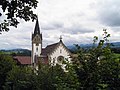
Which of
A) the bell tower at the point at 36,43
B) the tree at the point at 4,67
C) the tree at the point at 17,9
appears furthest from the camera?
the bell tower at the point at 36,43

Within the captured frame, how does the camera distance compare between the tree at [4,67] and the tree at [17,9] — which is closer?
the tree at [17,9]

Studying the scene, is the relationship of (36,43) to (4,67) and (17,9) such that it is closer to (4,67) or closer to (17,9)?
(4,67)

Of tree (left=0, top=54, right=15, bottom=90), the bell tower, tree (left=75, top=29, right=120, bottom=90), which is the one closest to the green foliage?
tree (left=75, top=29, right=120, bottom=90)

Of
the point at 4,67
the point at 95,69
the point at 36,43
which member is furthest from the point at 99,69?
the point at 36,43

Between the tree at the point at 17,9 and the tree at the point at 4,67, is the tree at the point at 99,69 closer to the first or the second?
the tree at the point at 17,9

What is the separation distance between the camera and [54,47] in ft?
238

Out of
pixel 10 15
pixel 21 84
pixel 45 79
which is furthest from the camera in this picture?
pixel 21 84

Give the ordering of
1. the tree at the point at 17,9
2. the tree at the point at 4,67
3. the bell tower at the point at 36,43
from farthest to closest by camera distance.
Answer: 1. the bell tower at the point at 36,43
2. the tree at the point at 4,67
3. the tree at the point at 17,9

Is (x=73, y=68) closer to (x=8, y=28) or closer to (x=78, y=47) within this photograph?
(x=78, y=47)

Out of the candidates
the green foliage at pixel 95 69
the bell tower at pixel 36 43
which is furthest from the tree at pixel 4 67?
the green foliage at pixel 95 69

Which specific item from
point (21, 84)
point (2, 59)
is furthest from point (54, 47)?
point (21, 84)

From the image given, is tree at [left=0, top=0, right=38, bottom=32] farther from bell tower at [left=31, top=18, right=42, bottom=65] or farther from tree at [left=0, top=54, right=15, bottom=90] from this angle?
bell tower at [left=31, top=18, right=42, bottom=65]

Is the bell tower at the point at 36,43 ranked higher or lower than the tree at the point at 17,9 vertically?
higher

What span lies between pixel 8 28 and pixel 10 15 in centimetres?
81
